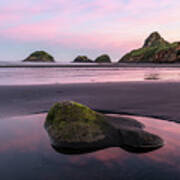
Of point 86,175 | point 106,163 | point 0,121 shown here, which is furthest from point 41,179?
point 0,121

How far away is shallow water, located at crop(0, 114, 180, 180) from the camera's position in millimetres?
2820

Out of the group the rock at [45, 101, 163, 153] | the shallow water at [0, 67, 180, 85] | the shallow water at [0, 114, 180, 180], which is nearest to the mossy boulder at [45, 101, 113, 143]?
the rock at [45, 101, 163, 153]

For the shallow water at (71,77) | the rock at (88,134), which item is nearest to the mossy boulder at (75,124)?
the rock at (88,134)

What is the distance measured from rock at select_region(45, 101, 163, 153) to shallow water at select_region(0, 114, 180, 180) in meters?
0.21

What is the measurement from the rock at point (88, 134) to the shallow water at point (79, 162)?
207 millimetres

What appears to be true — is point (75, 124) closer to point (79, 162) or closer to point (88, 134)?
point (88, 134)

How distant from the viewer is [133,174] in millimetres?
2859

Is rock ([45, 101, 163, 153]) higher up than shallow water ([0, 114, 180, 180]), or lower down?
higher up

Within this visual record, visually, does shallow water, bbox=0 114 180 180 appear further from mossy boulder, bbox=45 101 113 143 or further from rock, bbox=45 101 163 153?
mossy boulder, bbox=45 101 113 143

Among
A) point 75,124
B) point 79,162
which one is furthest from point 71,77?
point 79,162

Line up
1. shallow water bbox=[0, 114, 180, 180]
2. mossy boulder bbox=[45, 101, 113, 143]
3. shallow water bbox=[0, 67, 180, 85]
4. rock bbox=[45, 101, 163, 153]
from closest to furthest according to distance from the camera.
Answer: shallow water bbox=[0, 114, 180, 180] < rock bbox=[45, 101, 163, 153] < mossy boulder bbox=[45, 101, 113, 143] < shallow water bbox=[0, 67, 180, 85]

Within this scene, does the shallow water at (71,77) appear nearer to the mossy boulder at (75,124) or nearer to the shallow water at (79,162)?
the mossy boulder at (75,124)

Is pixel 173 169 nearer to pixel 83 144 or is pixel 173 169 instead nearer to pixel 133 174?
pixel 133 174

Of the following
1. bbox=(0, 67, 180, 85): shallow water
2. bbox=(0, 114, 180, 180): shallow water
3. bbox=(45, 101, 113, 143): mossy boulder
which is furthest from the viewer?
bbox=(0, 67, 180, 85): shallow water
